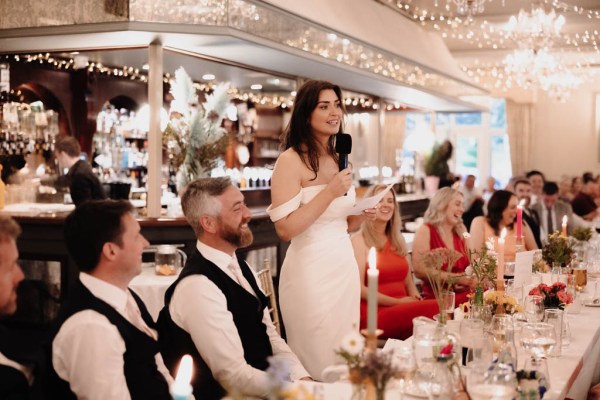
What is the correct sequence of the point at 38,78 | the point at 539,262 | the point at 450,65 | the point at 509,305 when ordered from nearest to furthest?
the point at 509,305
the point at 539,262
the point at 38,78
the point at 450,65

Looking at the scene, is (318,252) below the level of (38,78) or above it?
below

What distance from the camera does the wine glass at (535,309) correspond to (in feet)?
10.8

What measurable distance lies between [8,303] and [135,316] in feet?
1.64

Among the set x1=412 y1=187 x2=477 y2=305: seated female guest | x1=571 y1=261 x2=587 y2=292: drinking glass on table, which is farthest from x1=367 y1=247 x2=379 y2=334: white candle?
x1=412 y1=187 x2=477 y2=305: seated female guest

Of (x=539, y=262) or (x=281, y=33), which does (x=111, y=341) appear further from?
(x=281, y=33)

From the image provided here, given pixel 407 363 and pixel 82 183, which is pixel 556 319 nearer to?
pixel 407 363

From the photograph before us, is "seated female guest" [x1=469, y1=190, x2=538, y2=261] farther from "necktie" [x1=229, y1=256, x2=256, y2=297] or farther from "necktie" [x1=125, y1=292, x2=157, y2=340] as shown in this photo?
"necktie" [x1=125, y1=292, x2=157, y2=340]

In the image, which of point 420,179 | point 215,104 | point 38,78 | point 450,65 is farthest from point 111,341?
point 420,179

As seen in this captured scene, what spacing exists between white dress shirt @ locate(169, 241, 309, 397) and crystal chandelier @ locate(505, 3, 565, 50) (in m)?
8.23

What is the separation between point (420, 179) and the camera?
15000 mm

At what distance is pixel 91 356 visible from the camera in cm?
220

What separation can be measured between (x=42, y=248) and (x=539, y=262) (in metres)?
3.81

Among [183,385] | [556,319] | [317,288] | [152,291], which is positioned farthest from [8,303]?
[152,291]

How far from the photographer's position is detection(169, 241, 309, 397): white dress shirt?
2822mm
